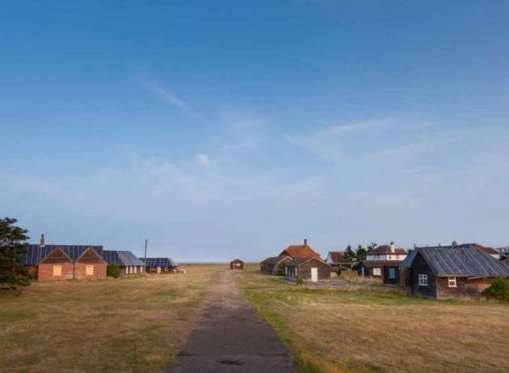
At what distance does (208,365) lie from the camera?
13.3 meters

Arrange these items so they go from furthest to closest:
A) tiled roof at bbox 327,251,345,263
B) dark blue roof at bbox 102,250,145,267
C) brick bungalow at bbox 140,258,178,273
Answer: brick bungalow at bbox 140,258,178,273
tiled roof at bbox 327,251,345,263
dark blue roof at bbox 102,250,145,267

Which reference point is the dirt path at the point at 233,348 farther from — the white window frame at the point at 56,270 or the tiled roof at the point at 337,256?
the tiled roof at the point at 337,256

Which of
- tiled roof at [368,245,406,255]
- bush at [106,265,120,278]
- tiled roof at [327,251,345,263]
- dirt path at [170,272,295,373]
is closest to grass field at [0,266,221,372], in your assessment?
dirt path at [170,272,295,373]

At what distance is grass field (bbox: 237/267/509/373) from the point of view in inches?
557

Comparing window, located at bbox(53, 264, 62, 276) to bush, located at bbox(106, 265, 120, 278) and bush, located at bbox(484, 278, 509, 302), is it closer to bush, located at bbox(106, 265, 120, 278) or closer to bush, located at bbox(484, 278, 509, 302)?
bush, located at bbox(106, 265, 120, 278)

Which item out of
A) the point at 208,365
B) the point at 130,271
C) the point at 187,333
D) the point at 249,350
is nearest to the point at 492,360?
the point at 249,350

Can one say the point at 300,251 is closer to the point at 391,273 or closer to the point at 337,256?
the point at 337,256

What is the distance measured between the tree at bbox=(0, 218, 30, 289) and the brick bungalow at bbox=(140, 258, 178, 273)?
81.4 meters

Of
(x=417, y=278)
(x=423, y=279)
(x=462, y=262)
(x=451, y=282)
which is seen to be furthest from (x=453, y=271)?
(x=417, y=278)

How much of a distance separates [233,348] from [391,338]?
7.00 m

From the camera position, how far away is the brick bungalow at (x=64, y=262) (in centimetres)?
6825

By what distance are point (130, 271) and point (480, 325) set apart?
8672cm

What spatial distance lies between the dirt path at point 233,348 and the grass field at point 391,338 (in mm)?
762

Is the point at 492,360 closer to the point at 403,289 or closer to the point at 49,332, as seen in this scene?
the point at 49,332
